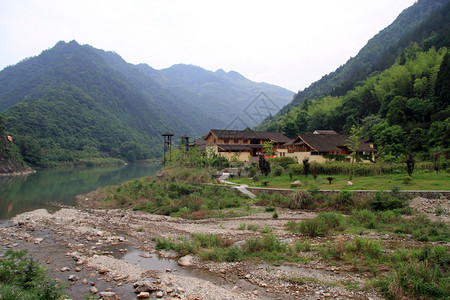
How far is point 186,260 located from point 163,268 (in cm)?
92

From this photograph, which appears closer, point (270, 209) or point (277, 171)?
point (270, 209)

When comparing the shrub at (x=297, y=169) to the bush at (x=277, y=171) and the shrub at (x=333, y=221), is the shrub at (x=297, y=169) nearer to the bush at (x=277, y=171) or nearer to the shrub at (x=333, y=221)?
the bush at (x=277, y=171)

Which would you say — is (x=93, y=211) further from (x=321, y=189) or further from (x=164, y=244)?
(x=321, y=189)

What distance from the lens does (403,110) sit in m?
42.5

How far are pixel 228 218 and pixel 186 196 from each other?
684cm

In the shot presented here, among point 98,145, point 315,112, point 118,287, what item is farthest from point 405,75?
point 98,145

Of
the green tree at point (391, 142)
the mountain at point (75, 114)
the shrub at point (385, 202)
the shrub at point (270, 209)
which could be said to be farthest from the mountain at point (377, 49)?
the shrub at point (385, 202)

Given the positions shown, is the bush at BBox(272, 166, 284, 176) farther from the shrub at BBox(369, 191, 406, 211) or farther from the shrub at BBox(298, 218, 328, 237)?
the shrub at BBox(298, 218, 328, 237)

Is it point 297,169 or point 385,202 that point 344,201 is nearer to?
point 385,202

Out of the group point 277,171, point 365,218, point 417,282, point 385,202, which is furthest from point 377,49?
point 417,282

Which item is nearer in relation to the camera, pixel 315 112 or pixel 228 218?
pixel 228 218

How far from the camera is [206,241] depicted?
12.4 metres

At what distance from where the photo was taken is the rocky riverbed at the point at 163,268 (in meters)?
8.12

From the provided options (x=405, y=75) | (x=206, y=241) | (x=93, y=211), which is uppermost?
(x=405, y=75)
